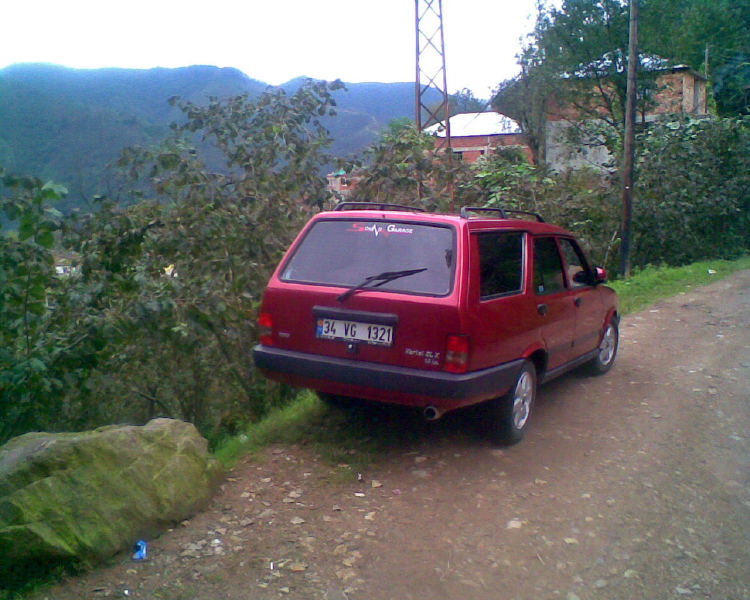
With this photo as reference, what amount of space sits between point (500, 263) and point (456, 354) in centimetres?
97

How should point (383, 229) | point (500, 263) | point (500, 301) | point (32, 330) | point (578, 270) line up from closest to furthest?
point (500, 301) → point (383, 229) → point (500, 263) → point (32, 330) → point (578, 270)

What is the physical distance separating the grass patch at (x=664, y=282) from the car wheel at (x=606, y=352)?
3675 millimetres

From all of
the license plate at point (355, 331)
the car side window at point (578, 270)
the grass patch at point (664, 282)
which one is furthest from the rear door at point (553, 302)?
the grass patch at point (664, 282)

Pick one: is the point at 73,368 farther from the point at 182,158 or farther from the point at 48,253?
the point at 182,158

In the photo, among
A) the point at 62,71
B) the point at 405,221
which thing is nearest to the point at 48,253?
the point at 405,221

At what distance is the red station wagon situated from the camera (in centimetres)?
467

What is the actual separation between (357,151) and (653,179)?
11.1 meters

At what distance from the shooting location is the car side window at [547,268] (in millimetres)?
5758

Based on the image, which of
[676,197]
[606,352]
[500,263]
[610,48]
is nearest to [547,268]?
[500,263]

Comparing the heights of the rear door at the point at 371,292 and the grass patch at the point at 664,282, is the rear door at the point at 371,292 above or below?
above

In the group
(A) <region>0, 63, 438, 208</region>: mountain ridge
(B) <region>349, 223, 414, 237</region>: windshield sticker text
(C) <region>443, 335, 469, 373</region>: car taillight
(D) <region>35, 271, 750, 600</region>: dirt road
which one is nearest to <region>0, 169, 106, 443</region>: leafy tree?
(A) <region>0, 63, 438, 208</region>: mountain ridge

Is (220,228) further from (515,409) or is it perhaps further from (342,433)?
(515,409)

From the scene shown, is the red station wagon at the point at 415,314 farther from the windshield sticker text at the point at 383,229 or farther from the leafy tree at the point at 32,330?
the leafy tree at the point at 32,330

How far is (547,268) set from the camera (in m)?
5.99
